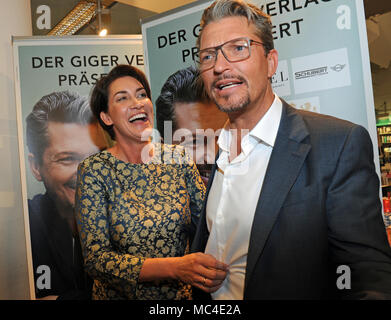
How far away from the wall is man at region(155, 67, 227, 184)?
1.35m

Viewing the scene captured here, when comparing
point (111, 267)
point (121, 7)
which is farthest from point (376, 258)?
point (121, 7)

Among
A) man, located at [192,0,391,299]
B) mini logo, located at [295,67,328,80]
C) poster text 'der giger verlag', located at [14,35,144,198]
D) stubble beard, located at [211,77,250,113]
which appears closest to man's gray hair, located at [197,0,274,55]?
man, located at [192,0,391,299]

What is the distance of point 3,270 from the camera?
8.59 feet

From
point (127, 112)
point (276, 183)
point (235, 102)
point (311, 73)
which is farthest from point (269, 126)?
point (127, 112)

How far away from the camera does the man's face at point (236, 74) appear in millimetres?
1231

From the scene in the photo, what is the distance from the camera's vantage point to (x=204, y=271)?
122 cm

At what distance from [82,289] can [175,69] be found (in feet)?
6.07

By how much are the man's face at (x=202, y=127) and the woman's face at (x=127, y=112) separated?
52 centimetres

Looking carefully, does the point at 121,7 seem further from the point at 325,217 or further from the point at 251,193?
the point at 325,217

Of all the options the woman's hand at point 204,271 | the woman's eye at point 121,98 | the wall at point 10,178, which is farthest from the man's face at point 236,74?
the wall at point 10,178

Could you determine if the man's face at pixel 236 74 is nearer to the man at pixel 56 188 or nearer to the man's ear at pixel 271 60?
the man's ear at pixel 271 60

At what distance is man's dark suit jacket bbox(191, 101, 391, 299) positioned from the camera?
0.93 m

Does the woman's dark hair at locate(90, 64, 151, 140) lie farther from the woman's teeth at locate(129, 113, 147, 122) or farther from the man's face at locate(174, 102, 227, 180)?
the man's face at locate(174, 102, 227, 180)

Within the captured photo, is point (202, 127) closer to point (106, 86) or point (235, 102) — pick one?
point (106, 86)
